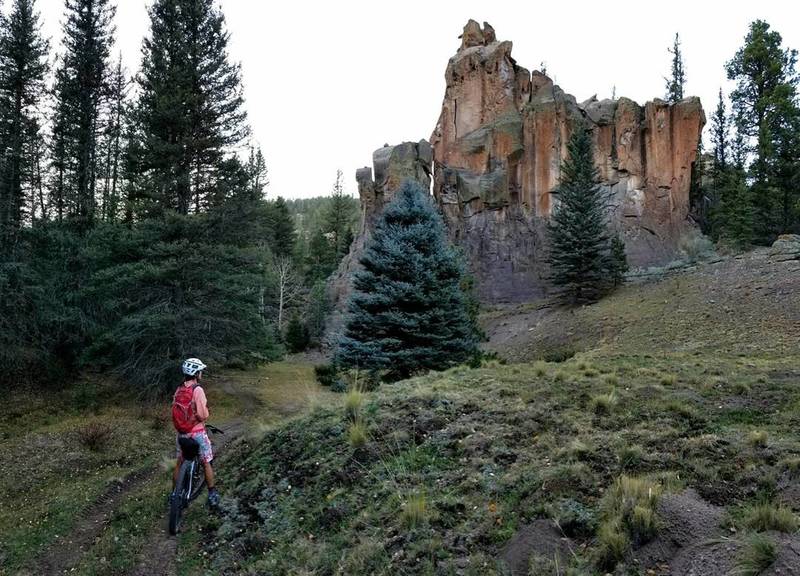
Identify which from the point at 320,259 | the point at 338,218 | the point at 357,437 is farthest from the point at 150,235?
the point at 338,218

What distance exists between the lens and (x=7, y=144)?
17.3 meters

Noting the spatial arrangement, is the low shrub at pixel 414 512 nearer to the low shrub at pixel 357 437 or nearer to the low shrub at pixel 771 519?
the low shrub at pixel 357 437

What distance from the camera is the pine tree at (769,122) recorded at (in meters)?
31.5

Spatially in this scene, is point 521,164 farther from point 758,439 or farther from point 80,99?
point 758,439

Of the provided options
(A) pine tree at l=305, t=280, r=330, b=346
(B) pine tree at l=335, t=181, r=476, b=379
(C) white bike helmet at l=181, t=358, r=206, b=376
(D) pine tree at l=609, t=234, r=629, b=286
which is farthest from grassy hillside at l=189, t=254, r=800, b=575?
(A) pine tree at l=305, t=280, r=330, b=346

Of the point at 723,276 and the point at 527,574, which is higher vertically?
the point at 723,276

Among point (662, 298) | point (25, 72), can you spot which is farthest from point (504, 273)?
point (25, 72)

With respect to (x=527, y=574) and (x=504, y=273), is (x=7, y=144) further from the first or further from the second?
(x=504, y=273)

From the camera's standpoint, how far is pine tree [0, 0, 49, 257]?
17750 millimetres

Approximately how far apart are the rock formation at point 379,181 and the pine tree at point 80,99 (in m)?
22.1

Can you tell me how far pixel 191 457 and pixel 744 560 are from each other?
20.2 ft

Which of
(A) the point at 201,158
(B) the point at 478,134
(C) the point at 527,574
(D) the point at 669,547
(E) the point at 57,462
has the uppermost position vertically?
(B) the point at 478,134

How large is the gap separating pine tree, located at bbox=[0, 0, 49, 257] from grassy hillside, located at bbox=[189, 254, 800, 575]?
53.3ft

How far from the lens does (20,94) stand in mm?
19062
